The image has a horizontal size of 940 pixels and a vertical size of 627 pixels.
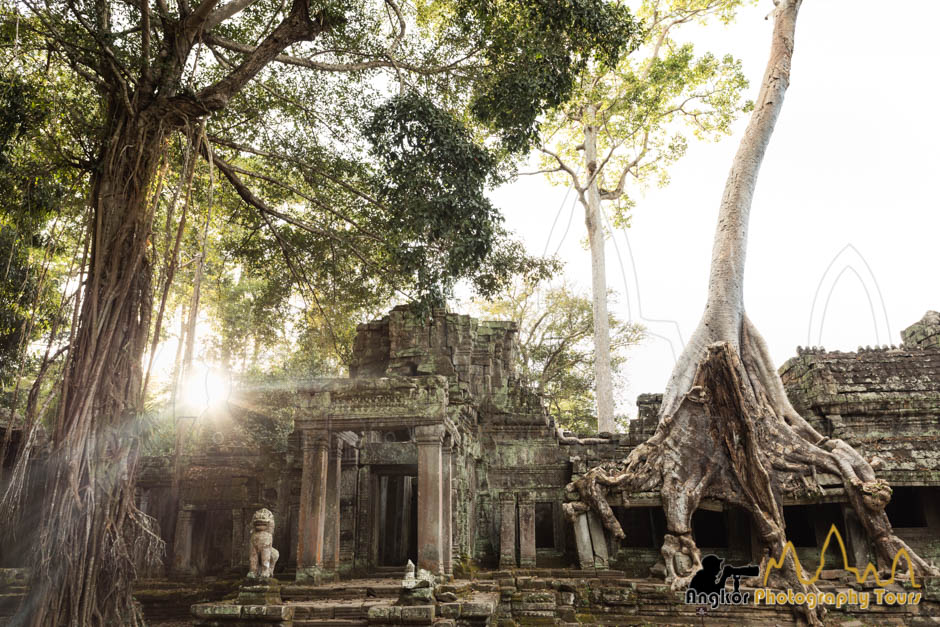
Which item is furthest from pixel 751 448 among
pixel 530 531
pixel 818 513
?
pixel 530 531

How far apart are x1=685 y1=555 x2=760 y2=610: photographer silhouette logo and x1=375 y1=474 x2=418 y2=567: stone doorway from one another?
523 centimetres

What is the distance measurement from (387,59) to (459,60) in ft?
3.72

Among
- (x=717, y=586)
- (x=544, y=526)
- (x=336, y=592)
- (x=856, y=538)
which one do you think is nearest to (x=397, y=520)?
(x=544, y=526)

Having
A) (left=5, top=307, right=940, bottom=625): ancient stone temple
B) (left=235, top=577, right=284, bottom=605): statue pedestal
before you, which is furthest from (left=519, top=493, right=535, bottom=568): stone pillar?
(left=235, top=577, right=284, bottom=605): statue pedestal

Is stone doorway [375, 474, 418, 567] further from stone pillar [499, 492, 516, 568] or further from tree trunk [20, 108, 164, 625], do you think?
tree trunk [20, 108, 164, 625]

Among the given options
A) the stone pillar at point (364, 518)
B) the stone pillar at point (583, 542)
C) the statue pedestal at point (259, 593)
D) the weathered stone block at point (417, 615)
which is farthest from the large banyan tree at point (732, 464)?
the statue pedestal at point (259, 593)

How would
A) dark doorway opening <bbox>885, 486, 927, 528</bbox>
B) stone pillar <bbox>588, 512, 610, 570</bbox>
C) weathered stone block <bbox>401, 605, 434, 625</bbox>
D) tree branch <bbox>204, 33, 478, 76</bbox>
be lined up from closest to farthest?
weathered stone block <bbox>401, 605, 434, 625</bbox>, tree branch <bbox>204, 33, 478, 76</bbox>, stone pillar <bbox>588, 512, 610, 570</bbox>, dark doorway opening <bbox>885, 486, 927, 528</bbox>

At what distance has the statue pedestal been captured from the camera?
788cm

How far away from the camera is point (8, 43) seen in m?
7.38

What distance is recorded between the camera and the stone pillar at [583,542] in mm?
10938

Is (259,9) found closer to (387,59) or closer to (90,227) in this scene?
(387,59)

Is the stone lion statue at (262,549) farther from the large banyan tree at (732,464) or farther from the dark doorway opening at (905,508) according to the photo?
the dark doorway opening at (905,508)

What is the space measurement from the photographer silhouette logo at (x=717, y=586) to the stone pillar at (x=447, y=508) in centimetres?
349

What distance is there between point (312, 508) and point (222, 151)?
6871mm
